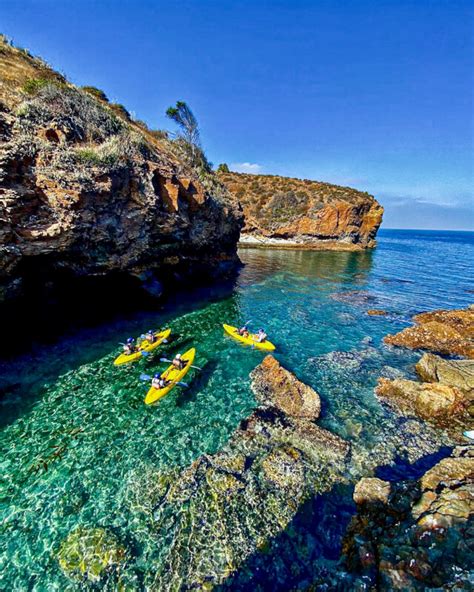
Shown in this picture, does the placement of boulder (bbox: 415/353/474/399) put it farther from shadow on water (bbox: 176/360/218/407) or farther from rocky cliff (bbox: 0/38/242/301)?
rocky cliff (bbox: 0/38/242/301)

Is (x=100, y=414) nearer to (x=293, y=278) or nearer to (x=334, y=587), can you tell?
(x=334, y=587)

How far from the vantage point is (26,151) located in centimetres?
1177

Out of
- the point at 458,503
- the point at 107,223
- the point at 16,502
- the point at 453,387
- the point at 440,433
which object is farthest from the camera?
the point at 107,223

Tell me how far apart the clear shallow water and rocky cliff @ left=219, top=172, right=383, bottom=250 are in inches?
1793

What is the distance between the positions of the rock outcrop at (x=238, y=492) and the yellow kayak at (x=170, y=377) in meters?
3.08

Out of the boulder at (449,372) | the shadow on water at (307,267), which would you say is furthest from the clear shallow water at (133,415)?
the shadow on water at (307,267)

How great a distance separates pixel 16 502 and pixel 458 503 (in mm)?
11397

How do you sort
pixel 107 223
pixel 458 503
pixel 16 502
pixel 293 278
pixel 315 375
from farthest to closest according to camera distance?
1. pixel 293 278
2. pixel 107 223
3. pixel 315 375
4. pixel 16 502
5. pixel 458 503

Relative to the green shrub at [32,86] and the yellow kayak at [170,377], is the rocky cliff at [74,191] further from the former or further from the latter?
the yellow kayak at [170,377]

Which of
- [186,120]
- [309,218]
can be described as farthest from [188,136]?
[309,218]

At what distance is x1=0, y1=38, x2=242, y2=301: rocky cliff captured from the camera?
38.6 ft

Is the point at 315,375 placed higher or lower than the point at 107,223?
lower

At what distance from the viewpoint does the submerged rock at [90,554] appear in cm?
600

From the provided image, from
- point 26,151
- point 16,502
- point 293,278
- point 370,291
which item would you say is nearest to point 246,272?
point 293,278
